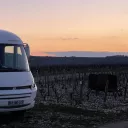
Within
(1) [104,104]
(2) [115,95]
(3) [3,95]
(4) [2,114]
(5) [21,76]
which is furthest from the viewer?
(2) [115,95]

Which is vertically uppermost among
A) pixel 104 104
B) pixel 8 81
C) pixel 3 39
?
pixel 3 39

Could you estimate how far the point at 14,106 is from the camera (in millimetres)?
12680

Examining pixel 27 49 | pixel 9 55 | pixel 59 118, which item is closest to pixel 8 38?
pixel 9 55

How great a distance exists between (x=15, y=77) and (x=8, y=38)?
1485 mm

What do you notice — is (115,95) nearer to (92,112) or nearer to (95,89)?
(95,89)

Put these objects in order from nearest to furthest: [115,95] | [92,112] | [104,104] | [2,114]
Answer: [2,114]
[92,112]
[104,104]
[115,95]

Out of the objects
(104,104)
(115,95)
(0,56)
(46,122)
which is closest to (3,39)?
(0,56)

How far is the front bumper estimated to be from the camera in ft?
40.7

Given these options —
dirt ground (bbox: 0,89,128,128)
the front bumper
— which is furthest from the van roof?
dirt ground (bbox: 0,89,128,128)

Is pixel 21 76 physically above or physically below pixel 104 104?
above

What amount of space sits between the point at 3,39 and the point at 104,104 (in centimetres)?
658

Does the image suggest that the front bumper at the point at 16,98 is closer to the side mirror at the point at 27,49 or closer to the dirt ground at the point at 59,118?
the dirt ground at the point at 59,118

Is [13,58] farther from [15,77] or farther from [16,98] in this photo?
[16,98]

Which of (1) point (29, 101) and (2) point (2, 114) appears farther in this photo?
(2) point (2, 114)
